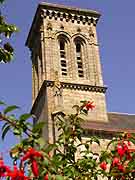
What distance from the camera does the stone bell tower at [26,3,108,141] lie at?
28.2 meters

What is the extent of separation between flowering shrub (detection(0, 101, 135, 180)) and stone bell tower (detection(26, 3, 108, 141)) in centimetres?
2076

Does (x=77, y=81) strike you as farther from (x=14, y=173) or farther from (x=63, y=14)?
(x=14, y=173)

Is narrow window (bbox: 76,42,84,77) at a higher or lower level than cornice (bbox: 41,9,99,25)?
lower

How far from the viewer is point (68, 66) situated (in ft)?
100

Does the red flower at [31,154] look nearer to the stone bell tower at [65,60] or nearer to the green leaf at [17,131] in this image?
the green leaf at [17,131]

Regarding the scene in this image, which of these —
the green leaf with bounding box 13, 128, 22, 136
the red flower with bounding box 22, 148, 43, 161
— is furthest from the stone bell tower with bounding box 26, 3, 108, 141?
the red flower with bounding box 22, 148, 43, 161

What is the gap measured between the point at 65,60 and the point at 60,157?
25.4 m

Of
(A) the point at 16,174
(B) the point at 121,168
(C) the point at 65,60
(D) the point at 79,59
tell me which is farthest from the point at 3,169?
(D) the point at 79,59

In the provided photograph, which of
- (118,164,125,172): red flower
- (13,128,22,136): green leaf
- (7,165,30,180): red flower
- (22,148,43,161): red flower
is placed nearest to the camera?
(7,165,30,180): red flower

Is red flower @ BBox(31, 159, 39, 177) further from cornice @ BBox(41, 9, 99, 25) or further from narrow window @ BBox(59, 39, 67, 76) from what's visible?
cornice @ BBox(41, 9, 99, 25)

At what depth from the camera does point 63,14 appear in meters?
32.6

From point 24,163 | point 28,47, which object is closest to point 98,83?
point 28,47

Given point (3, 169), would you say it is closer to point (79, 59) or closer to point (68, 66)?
point (68, 66)

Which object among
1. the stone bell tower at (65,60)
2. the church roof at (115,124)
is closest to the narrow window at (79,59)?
the stone bell tower at (65,60)
